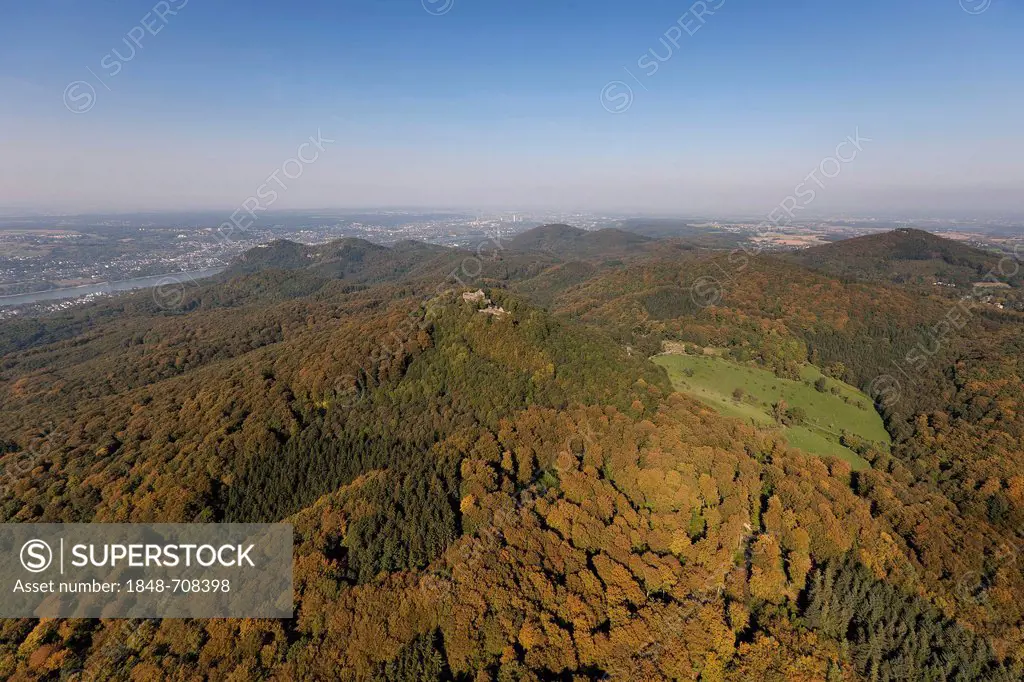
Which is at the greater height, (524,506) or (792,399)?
(524,506)

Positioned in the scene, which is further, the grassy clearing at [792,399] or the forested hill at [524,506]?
the grassy clearing at [792,399]

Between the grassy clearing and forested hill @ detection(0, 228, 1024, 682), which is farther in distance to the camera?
the grassy clearing

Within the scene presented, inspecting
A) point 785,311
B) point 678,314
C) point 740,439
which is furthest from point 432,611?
point 785,311

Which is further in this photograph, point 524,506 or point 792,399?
point 792,399
